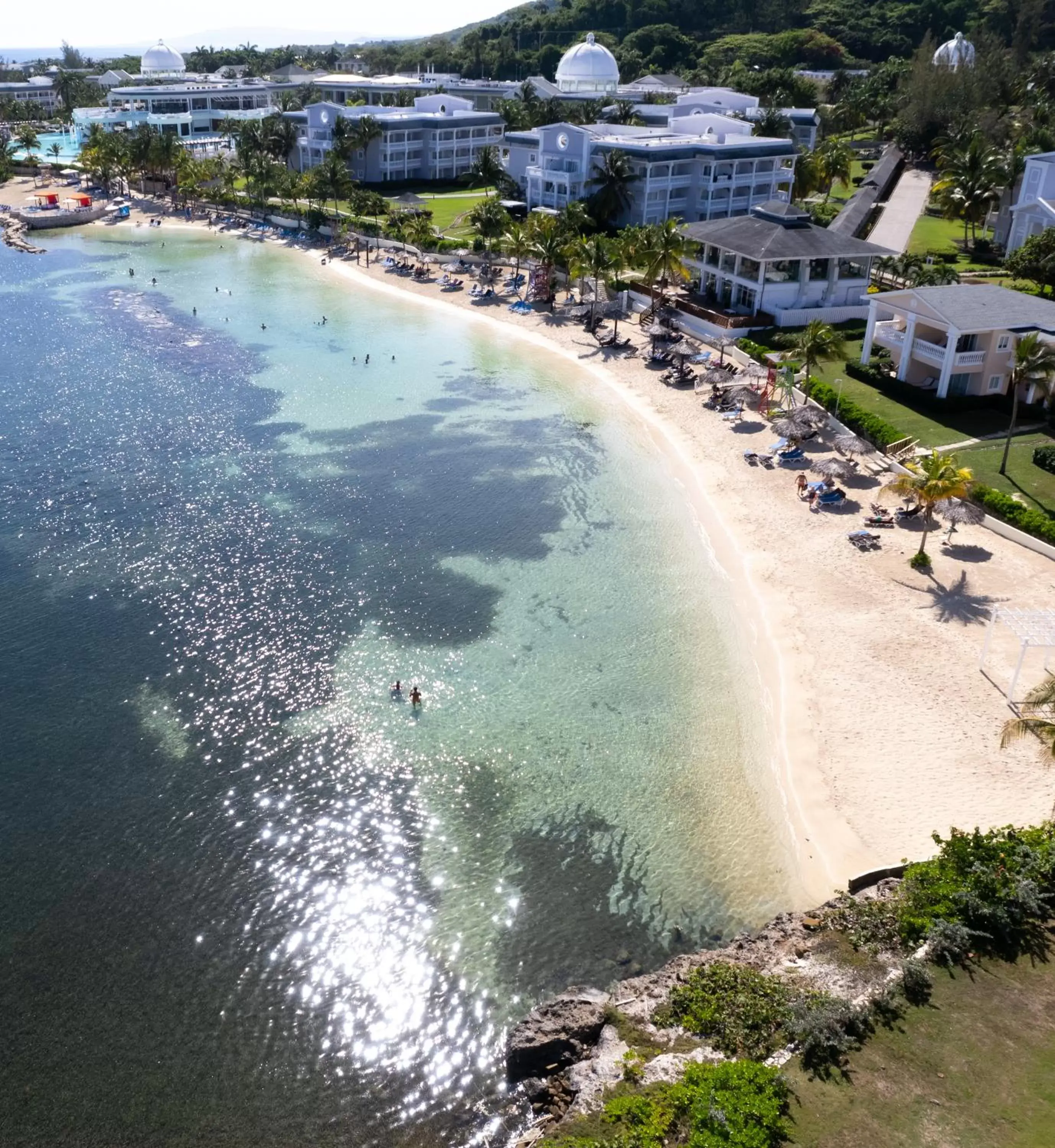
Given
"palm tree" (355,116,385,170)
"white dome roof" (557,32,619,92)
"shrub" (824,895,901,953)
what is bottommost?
"shrub" (824,895,901,953)

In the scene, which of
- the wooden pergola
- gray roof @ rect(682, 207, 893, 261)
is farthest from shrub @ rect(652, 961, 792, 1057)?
gray roof @ rect(682, 207, 893, 261)

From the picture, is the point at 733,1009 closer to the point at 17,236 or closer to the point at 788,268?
the point at 788,268

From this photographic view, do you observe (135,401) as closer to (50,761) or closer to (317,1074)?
(50,761)

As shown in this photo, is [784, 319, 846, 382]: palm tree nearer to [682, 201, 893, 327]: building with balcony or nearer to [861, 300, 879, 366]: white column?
[861, 300, 879, 366]: white column

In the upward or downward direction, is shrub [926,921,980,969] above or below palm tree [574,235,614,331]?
below

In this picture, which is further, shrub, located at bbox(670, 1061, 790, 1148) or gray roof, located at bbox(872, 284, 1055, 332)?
gray roof, located at bbox(872, 284, 1055, 332)

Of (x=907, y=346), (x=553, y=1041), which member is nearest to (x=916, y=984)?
(x=553, y=1041)
